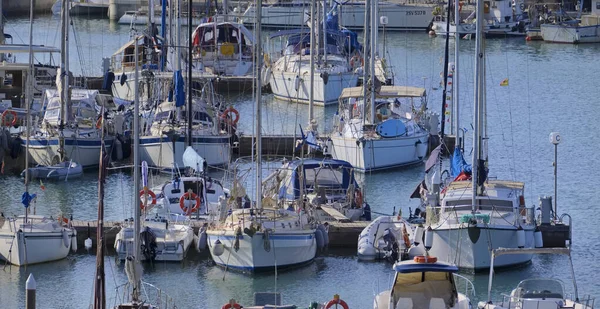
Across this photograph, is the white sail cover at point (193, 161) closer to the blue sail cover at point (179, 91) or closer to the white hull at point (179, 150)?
the blue sail cover at point (179, 91)

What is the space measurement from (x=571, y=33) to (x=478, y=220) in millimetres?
59829

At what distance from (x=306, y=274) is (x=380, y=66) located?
28.3 metres

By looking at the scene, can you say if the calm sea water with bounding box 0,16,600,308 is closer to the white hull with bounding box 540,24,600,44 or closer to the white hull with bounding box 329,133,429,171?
the white hull with bounding box 329,133,429,171

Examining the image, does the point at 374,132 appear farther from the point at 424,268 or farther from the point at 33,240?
the point at 424,268

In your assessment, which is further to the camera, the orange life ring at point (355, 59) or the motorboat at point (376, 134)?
the orange life ring at point (355, 59)

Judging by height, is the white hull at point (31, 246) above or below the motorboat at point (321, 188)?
below

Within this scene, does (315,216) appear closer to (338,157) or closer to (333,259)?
(333,259)

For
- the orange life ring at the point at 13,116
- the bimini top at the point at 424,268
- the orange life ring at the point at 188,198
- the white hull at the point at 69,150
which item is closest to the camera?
the bimini top at the point at 424,268

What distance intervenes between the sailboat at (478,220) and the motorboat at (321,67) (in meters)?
24.6

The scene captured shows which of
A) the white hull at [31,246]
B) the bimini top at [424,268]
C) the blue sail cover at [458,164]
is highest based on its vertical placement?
the blue sail cover at [458,164]

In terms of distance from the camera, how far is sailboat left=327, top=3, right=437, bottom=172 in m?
54.7

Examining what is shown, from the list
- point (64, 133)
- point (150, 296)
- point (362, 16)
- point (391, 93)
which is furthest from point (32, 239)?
point (362, 16)

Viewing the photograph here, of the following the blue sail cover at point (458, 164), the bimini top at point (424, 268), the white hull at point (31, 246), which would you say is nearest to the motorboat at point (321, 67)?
the blue sail cover at point (458, 164)

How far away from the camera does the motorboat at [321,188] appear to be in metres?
44.2
